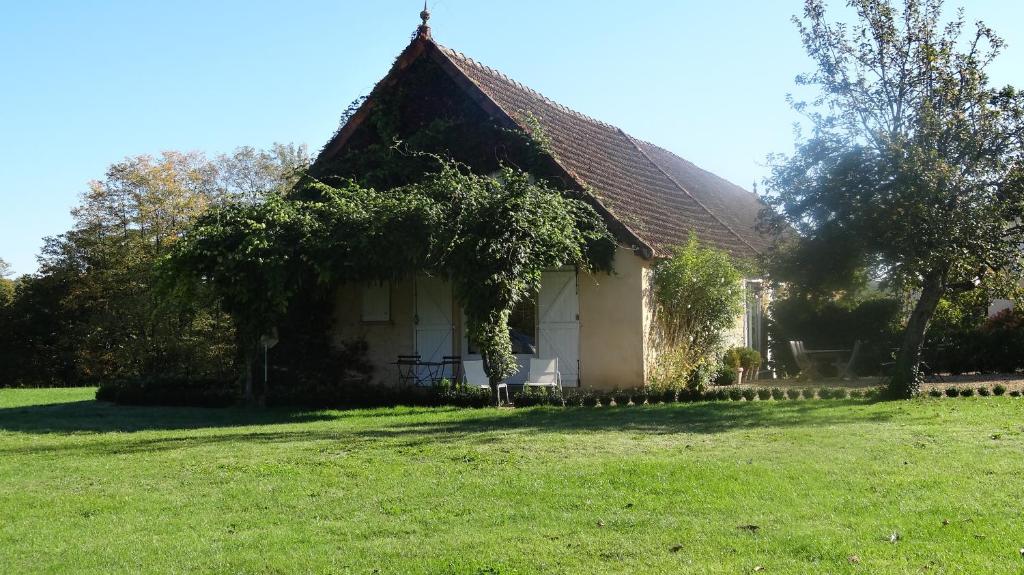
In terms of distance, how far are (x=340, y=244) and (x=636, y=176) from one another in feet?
28.9

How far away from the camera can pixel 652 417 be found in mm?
12148

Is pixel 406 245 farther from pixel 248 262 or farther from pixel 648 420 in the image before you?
pixel 648 420

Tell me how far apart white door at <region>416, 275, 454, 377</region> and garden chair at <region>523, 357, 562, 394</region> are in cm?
246

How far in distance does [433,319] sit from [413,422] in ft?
17.2

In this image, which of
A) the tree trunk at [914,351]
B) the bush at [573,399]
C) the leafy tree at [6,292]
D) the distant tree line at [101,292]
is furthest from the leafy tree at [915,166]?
the leafy tree at [6,292]

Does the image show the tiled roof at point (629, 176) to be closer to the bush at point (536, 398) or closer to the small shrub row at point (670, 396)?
the small shrub row at point (670, 396)

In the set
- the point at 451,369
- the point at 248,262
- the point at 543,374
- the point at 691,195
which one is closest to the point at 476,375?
the point at 543,374

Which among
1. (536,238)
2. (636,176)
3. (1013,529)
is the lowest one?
(1013,529)

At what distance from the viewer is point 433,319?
57.4 feet

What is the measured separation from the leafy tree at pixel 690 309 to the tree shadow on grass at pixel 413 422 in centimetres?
263

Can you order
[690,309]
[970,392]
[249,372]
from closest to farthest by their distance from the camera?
1. [970,392]
2. [249,372]
3. [690,309]

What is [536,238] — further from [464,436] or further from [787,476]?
[787,476]

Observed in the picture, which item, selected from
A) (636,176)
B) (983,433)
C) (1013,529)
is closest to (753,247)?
(636,176)

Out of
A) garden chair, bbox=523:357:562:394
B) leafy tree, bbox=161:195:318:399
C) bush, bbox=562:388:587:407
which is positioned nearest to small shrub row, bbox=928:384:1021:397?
bush, bbox=562:388:587:407
